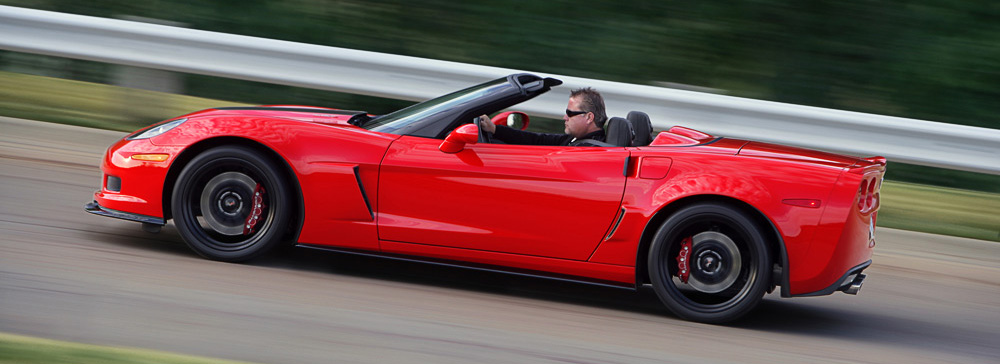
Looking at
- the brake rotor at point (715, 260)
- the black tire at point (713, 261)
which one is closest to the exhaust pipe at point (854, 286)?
the black tire at point (713, 261)

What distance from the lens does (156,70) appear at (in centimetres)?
830

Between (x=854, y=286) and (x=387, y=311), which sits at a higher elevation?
(x=854, y=286)

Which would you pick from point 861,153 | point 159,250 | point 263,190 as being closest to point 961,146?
point 861,153

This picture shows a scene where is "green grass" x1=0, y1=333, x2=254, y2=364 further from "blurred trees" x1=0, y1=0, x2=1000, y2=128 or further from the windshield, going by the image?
"blurred trees" x1=0, y1=0, x2=1000, y2=128

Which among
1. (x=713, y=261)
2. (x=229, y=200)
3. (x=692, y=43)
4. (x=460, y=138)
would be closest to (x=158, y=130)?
(x=229, y=200)

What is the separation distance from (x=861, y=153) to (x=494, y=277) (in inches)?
134

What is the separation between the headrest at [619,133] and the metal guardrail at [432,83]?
8.28 feet

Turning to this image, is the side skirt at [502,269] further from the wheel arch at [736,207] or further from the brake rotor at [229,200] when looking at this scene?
the brake rotor at [229,200]

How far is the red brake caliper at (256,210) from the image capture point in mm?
5012

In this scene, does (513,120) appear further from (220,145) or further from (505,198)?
(220,145)

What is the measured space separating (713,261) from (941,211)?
140 inches

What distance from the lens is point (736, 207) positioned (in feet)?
15.8

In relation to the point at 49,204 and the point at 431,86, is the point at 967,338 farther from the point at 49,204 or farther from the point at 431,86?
the point at 49,204

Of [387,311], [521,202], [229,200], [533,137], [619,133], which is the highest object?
[619,133]
